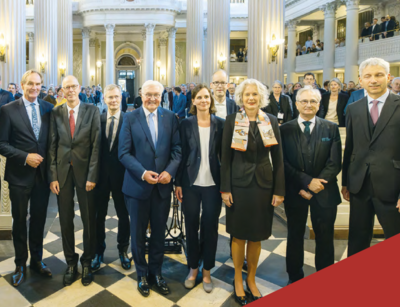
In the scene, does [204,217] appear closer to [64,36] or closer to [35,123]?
[35,123]

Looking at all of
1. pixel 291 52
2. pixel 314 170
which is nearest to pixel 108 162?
pixel 314 170

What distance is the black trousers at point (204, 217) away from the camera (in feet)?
9.69

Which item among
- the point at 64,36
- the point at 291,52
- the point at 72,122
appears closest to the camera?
the point at 72,122

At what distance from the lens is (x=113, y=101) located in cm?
330

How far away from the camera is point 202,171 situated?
293cm

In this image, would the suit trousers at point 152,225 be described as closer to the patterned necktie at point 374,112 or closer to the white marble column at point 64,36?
the patterned necktie at point 374,112

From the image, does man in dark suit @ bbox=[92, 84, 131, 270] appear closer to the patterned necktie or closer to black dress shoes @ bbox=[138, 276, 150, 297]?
black dress shoes @ bbox=[138, 276, 150, 297]

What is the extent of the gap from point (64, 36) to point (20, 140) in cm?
1650

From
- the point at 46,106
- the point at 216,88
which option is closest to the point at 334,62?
the point at 216,88

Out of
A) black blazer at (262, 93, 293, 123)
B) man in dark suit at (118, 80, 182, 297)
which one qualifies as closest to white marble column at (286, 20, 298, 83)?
black blazer at (262, 93, 293, 123)

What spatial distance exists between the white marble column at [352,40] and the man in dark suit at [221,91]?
51.9ft

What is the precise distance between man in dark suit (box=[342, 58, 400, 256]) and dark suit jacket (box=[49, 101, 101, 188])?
2076 millimetres

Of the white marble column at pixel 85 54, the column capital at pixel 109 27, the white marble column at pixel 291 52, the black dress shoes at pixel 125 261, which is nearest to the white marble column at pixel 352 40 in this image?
the white marble column at pixel 291 52

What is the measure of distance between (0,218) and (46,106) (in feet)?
5.57
